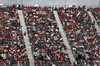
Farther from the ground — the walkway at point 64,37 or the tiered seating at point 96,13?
the tiered seating at point 96,13

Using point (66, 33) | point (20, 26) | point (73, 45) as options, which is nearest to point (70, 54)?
point (73, 45)

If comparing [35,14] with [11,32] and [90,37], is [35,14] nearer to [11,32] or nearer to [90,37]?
[11,32]

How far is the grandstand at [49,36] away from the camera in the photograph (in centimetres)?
3334

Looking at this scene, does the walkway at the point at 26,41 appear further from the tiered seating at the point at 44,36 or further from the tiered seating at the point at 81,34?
the tiered seating at the point at 81,34

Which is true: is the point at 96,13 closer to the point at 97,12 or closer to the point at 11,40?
the point at 97,12

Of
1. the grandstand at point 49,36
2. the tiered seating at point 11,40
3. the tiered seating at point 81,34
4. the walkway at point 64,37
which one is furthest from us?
the walkway at point 64,37

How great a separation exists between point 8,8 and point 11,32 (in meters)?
5.54

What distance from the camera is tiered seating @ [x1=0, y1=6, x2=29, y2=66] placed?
3225cm

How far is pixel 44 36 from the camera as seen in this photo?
36.8 m

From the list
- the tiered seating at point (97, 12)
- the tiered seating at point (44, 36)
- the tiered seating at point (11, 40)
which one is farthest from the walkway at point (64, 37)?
the tiered seating at point (97, 12)

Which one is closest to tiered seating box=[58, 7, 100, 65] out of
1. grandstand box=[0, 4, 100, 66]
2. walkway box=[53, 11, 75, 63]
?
grandstand box=[0, 4, 100, 66]

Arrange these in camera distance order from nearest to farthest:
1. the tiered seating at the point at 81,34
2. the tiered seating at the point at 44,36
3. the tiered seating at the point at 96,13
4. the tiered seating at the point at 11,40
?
the tiered seating at the point at 11,40 → the tiered seating at the point at 44,36 → the tiered seating at the point at 81,34 → the tiered seating at the point at 96,13

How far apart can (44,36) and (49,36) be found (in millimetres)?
627

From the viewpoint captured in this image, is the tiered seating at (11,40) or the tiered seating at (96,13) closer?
the tiered seating at (11,40)
